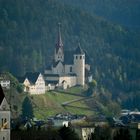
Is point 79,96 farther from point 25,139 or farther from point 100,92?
point 25,139

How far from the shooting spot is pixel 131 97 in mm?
197625

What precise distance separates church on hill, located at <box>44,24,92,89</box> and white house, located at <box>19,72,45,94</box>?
290 centimetres

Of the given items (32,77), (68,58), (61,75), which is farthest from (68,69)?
(32,77)

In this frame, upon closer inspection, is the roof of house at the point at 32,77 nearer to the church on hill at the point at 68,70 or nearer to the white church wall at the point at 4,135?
the church on hill at the point at 68,70

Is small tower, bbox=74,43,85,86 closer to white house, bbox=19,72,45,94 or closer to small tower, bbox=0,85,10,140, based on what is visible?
white house, bbox=19,72,45,94

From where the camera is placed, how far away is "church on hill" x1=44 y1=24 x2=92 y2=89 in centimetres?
17400

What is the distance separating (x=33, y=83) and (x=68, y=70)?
52.1ft

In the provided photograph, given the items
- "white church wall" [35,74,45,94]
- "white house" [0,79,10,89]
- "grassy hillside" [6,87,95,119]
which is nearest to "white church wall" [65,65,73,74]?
"grassy hillside" [6,87,95,119]

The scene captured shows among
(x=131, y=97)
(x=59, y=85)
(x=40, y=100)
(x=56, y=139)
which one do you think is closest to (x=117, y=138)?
(x=56, y=139)

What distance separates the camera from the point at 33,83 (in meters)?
168

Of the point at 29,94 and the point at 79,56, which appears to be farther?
the point at 79,56

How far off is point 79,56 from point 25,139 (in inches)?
4308

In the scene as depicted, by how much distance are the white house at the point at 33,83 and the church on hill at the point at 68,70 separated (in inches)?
114

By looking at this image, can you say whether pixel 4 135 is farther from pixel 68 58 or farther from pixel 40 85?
pixel 68 58
